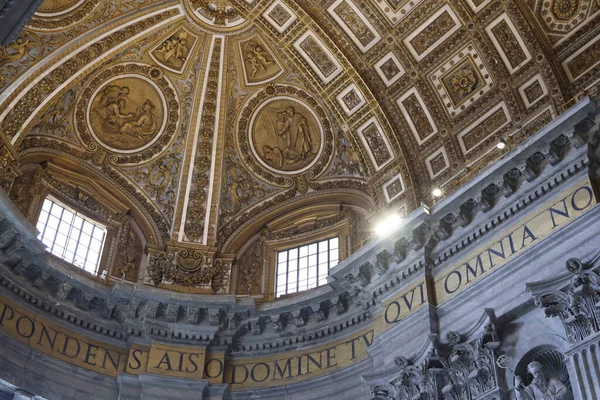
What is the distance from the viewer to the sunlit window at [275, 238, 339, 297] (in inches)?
844

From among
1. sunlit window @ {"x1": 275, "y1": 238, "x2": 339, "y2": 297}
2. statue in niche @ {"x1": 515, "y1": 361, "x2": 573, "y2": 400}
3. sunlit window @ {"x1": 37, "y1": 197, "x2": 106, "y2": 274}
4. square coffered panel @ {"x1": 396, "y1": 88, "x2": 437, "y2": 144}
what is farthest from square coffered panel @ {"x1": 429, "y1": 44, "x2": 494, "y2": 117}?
sunlit window @ {"x1": 37, "y1": 197, "x2": 106, "y2": 274}

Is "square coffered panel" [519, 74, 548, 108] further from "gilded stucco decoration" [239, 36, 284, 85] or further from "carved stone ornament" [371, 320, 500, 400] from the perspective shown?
"gilded stucco decoration" [239, 36, 284, 85]

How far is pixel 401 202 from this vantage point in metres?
20.5

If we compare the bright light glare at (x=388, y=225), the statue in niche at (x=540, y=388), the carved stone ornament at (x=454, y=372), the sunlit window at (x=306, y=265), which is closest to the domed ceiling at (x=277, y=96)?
the bright light glare at (x=388, y=225)

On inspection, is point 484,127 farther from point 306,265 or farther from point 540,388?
point 540,388

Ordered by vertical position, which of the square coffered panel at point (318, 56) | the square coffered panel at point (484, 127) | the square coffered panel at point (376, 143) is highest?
the square coffered panel at point (318, 56)

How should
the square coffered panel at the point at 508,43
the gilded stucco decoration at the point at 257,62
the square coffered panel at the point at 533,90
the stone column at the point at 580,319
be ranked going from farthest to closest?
the gilded stucco decoration at the point at 257,62 < the square coffered panel at the point at 508,43 < the square coffered panel at the point at 533,90 < the stone column at the point at 580,319

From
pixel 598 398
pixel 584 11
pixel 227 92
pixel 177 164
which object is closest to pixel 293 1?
pixel 227 92

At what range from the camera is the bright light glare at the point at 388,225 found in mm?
18086

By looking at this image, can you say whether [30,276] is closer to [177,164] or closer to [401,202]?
[177,164]

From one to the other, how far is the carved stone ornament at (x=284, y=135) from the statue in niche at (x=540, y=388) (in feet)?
31.4

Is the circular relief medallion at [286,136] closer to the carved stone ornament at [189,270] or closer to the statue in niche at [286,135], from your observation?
the statue in niche at [286,135]

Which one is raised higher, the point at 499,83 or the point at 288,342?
the point at 499,83

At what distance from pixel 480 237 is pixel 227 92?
894 cm
